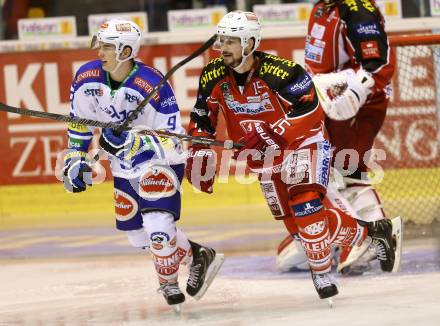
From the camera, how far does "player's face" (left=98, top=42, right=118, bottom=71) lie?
5.06 m

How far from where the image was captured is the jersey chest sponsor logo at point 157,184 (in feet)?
16.5

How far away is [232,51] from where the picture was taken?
16.5 ft

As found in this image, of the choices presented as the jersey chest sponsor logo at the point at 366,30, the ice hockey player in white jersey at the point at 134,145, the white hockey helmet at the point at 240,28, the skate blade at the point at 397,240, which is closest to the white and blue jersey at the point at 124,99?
the ice hockey player in white jersey at the point at 134,145

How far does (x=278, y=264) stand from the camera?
6.13 meters

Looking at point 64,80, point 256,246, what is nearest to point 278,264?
point 256,246

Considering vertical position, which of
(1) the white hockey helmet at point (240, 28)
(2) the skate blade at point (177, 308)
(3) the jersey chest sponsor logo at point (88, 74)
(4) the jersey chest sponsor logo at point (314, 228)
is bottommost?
(2) the skate blade at point (177, 308)

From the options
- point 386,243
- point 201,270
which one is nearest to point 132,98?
point 201,270

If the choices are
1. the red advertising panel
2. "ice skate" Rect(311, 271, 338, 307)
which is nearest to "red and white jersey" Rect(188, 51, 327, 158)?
"ice skate" Rect(311, 271, 338, 307)

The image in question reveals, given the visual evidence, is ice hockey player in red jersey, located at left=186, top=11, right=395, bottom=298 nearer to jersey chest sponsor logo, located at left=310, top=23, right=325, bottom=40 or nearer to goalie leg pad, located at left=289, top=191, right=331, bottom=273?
goalie leg pad, located at left=289, top=191, right=331, bottom=273

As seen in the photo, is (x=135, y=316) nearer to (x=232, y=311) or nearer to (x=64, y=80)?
(x=232, y=311)

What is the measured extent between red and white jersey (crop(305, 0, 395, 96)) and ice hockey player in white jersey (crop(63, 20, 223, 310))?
1247 millimetres

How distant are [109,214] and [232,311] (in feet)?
10.2

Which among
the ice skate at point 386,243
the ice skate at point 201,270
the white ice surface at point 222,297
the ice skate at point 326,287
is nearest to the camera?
the white ice surface at point 222,297

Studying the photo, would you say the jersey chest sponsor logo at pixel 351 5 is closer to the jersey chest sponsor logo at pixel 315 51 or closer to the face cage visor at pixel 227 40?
the jersey chest sponsor logo at pixel 315 51
